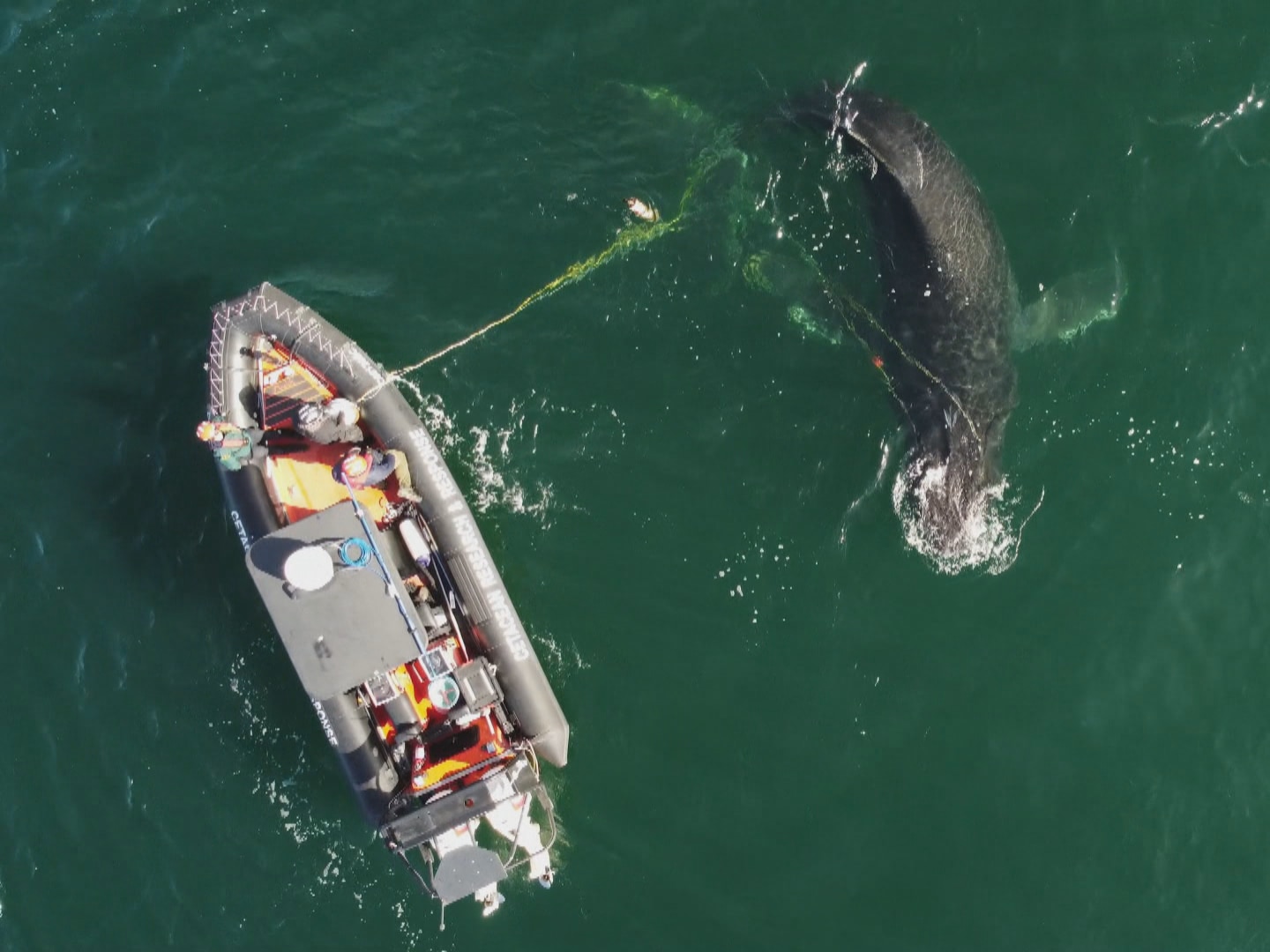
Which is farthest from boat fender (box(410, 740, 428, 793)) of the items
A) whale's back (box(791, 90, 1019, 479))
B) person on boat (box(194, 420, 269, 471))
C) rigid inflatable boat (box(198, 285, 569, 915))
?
whale's back (box(791, 90, 1019, 479))

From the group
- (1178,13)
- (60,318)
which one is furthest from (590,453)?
(1178,13)

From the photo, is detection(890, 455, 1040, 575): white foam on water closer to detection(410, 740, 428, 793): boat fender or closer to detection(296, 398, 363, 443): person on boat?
detection(410, 740, 428, 793): boat fender

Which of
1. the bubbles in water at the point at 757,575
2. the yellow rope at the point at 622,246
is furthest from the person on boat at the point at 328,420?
the bubbles in water at the point at 757,575

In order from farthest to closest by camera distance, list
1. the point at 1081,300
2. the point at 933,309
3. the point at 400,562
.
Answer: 1. the point at 933,309
2. the point at 1081,300
3. the point at 400,562

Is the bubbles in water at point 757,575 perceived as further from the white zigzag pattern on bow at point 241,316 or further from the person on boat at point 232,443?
the person on boat at point 232,443

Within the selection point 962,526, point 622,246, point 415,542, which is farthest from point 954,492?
point 415,542

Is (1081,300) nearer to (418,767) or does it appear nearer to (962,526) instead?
(962,526)

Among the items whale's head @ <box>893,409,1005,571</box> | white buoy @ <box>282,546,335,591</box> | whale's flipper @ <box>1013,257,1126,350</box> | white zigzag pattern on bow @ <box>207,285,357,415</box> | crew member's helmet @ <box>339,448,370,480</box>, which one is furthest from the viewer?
whale's head @ <box>893,409,1005,571</box>
